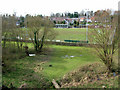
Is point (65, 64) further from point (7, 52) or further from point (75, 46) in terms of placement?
point (75, 46)

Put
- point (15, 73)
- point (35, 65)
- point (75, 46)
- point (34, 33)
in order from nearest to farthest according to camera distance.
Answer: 1. point (15, 73)
2. point (35, 65)
3. point (34, 33)
4. point (75, 46)

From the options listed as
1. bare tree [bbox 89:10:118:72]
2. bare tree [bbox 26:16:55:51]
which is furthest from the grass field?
bare tree [bbox 89:10:118:72]

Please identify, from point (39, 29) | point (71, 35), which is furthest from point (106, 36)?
point (71, 35)

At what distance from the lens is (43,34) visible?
20.8m

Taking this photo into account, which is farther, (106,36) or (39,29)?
(39,29)

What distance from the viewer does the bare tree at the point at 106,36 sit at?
1146cm

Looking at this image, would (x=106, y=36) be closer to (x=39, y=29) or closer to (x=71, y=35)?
(x=39, y=29)

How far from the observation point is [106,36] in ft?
38.2

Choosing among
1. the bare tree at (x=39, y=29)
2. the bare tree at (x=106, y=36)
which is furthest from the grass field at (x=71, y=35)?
the bare tree at (x=106, y=36)

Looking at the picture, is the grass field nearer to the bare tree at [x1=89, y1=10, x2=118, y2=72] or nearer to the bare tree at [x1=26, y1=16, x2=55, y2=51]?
the bare tree at [x1=26, y1=16, x2=55, y2=51]

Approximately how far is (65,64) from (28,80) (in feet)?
17.2

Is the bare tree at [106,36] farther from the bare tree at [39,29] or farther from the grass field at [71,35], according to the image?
the grass field at [71,35]

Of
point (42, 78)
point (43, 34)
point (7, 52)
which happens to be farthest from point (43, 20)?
point (42, 78)

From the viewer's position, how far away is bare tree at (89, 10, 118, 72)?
11461 mm
